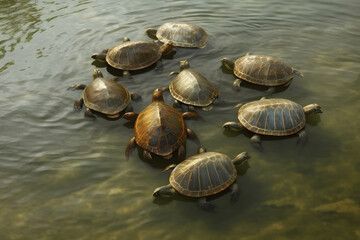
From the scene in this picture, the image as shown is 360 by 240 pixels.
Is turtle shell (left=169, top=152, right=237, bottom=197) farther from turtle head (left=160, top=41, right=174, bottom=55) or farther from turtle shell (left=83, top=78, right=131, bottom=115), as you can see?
turtle head (left=160, top=41, right=174, bottom=55)

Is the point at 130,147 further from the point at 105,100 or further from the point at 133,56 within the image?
the point at 133,56

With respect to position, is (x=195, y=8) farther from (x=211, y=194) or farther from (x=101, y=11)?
(x=211, y=194)

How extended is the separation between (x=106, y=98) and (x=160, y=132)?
1.98 metres

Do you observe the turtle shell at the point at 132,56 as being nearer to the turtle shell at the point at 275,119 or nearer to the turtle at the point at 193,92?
the turtle at the point at 193,92

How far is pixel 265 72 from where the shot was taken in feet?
24.8

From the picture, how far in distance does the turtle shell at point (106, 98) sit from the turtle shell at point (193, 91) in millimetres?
1273

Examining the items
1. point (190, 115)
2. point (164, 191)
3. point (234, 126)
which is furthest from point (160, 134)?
point (234, 126)

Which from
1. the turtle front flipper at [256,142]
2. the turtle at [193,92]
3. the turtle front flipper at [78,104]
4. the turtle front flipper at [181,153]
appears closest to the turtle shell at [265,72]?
the turtle at [193,92]

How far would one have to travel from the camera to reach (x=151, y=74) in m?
8.82

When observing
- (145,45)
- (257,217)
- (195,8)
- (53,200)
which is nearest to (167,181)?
(257,217)

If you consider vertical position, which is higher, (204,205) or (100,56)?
(100,56)

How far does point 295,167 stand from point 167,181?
2507 mm

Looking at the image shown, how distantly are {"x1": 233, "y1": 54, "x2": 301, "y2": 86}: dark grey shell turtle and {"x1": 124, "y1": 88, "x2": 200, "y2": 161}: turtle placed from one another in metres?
2.55

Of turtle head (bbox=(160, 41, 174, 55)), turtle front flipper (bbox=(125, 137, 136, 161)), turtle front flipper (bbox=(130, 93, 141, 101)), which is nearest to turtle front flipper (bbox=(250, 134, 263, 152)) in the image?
turtle front flipper (bbox=(125, 137, 136, 161))
